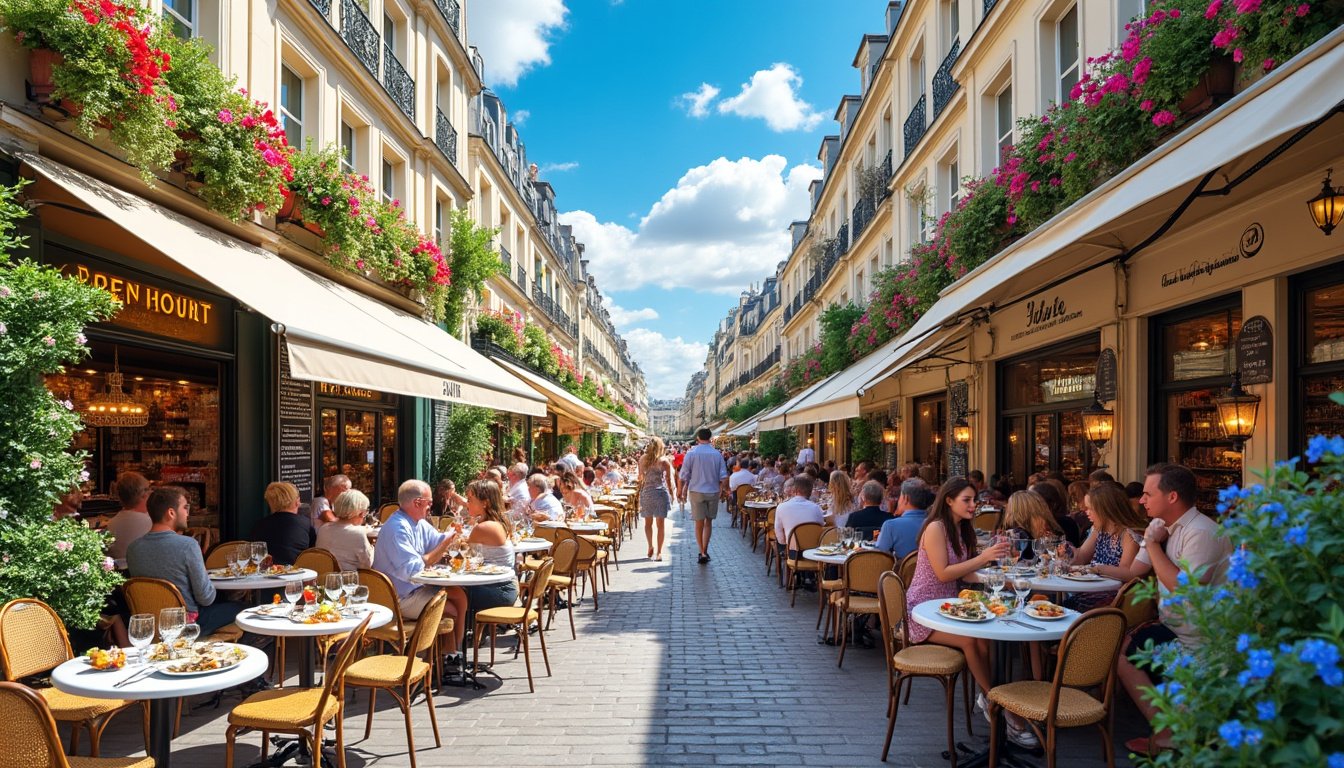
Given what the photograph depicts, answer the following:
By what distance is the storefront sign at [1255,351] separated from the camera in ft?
18.4

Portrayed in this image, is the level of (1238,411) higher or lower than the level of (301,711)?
higher

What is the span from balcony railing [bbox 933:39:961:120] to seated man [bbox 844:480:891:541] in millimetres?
8186

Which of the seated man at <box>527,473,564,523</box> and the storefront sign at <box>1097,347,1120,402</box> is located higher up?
the storefront sign at <box>1097,347,1120,402</box>

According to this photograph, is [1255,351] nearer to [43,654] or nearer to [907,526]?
[907,526]

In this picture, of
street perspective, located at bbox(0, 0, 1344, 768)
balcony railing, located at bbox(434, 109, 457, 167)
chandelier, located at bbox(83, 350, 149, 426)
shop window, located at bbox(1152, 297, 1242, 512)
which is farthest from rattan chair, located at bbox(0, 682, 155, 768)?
balcony railing, located at bbox(434, 109, 457, 167)

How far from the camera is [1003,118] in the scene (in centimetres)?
1173

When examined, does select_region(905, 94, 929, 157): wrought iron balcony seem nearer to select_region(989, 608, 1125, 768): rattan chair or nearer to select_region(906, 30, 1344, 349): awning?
select_region(906, 30, 1344, 349): awning

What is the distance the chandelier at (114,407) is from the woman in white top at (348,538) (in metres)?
3.23

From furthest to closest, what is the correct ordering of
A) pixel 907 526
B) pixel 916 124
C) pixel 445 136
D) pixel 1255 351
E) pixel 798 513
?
pixel 916 124 < pixel 445 136 < pixel 798 513 < pixel 907 526 < pixel 1255 351

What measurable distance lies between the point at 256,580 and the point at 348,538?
69 cm

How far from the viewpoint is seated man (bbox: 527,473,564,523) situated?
9.49 meters

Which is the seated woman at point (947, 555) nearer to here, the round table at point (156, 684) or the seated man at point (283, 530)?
the round table at point (156, 684)

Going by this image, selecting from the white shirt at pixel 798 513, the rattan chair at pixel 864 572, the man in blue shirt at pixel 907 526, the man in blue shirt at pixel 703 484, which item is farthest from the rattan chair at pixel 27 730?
the man in blue shirt at pixel 703 484

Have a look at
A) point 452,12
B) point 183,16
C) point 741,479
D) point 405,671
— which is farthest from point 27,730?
point 452,12
